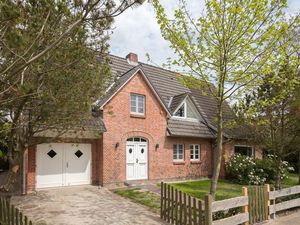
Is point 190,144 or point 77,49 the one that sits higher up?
point 77,49

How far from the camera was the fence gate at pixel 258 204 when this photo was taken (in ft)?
33.1

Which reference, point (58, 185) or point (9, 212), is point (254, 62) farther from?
point (58, 185)

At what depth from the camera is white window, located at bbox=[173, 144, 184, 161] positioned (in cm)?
2053

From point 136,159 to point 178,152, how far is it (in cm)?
366

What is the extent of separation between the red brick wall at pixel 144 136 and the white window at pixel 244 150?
373 centimetres

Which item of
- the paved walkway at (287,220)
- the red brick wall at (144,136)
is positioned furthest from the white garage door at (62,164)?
the paved walkway at (287,220)

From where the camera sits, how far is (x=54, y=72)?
7676 millimetres

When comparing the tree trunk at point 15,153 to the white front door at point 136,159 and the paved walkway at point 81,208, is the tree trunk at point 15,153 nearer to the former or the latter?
the paved walkway at point 81,208

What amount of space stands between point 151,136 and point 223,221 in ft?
34.2

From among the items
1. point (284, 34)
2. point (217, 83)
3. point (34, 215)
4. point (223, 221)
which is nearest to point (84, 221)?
point (34, 215)

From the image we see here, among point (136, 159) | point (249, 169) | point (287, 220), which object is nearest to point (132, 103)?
point (136, 159)

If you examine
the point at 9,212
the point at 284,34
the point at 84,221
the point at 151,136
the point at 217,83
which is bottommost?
the point at 84,221

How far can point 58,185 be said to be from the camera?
15.6 meters

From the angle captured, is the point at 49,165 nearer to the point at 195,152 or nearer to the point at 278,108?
the point at 195,152
